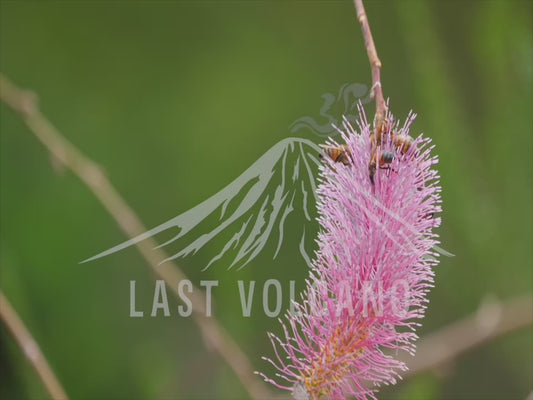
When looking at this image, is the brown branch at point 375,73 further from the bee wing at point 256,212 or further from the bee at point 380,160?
the bee wing at point 256,212

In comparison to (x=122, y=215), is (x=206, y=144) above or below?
above

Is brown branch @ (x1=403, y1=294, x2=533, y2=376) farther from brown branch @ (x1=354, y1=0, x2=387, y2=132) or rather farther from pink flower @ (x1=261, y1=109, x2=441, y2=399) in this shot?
brown branch @ (x1=354, y1=0, x2=387, y2=132)

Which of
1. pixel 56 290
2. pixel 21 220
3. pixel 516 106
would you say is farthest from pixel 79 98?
pixel 516 106

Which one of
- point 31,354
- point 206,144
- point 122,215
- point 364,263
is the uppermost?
point 206,144

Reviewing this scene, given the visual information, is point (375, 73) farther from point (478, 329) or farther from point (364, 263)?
point (478, 329)

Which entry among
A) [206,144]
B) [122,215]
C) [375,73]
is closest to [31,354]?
[122,215]

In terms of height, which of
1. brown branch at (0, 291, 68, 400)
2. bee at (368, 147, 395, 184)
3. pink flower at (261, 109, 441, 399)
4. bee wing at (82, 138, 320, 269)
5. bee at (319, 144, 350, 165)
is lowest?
pink flower at (261, 109, 441, 399)

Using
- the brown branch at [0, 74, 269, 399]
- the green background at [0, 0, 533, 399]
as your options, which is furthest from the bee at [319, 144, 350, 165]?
the green background at [0, 0, 533, 399]

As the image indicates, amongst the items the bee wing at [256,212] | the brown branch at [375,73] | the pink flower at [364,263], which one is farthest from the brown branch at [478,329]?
the brown branch at [375,73]
